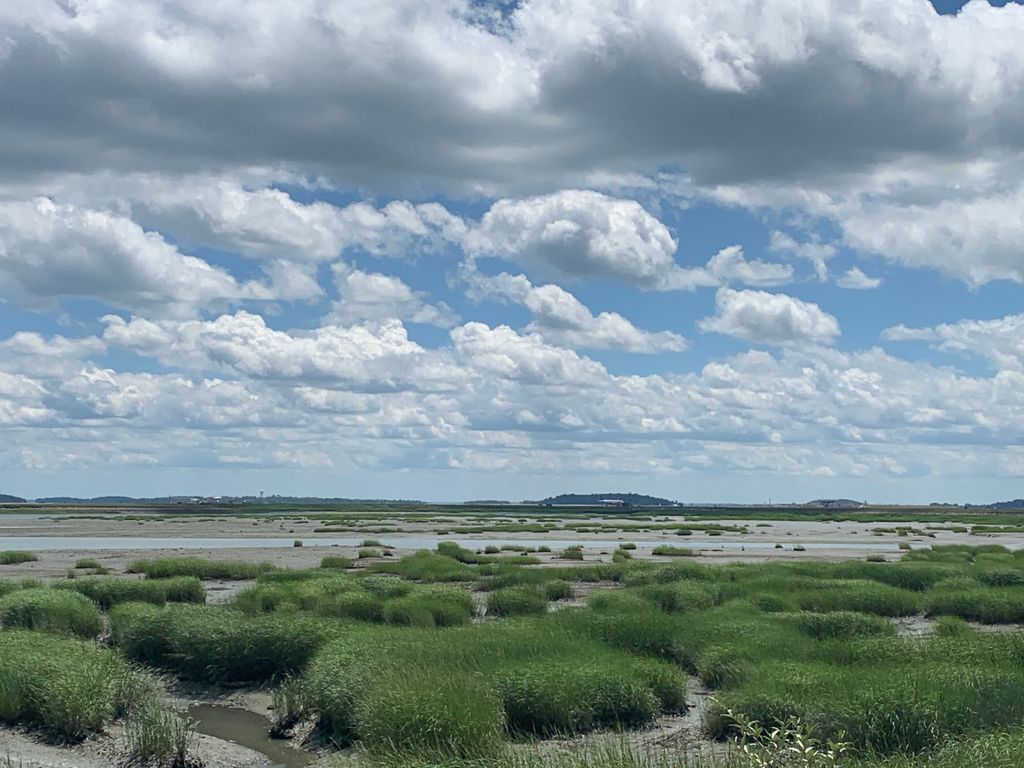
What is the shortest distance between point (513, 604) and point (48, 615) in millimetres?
12830

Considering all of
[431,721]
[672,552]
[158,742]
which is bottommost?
[158,742]

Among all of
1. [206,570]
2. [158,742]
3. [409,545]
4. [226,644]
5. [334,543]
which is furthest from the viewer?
[334,543]

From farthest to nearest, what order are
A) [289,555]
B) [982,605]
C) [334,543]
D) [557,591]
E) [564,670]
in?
1. [334,543]
2. [289,555]
3. [557,591]
4. [982,605]
5. [564,670]

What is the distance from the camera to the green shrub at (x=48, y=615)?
27.2 m

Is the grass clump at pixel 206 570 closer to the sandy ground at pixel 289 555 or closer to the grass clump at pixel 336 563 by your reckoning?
the sandy ground at pixel 289 555

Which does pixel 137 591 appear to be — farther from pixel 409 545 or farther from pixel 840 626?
pixel 409 545

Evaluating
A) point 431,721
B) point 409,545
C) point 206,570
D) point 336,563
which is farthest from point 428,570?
point 409,545

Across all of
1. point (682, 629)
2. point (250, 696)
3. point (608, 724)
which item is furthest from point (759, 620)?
point (250, 696)

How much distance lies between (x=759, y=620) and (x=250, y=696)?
38.3ft

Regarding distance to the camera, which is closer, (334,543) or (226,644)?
(226,644)

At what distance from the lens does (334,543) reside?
83688 mm

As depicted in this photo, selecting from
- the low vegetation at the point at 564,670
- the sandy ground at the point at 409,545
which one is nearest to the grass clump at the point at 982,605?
the low vegetation at the point at 564,670

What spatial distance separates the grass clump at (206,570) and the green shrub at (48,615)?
17966 millimetres

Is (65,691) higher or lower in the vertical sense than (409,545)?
higher
